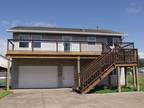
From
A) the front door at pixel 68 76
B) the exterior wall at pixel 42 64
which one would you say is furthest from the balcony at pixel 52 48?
the front door at pixel 68 76

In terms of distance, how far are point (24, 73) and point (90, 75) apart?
25.2 ft

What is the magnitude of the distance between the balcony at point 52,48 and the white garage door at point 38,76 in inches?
94.6

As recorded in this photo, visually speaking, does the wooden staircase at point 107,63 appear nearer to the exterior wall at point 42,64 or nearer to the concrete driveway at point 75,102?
the concrete driveway at point 75,102

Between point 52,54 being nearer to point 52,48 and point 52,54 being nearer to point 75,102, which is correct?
point 52,48

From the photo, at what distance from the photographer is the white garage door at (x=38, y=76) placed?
74.7 ft

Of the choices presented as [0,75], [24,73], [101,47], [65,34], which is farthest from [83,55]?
[0,75]

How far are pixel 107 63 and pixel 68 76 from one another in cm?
650

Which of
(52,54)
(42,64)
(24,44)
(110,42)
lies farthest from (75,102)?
(110,42)

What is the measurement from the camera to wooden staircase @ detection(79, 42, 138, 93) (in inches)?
686

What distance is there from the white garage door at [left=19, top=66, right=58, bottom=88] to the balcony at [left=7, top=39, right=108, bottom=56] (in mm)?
2402

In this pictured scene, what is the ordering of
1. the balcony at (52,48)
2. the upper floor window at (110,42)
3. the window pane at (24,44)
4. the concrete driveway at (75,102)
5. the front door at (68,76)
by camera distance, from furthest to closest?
the upper floor window at (110,42), the front door at (68,76), the window pane at (24,44), the balcony at (52,48), the concrete driveway at (75,102)

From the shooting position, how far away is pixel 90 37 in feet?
80.4

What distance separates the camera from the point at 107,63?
1806 cm

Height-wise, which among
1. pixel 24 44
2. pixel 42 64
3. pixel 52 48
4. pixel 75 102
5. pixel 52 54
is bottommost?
pixel 75 102
